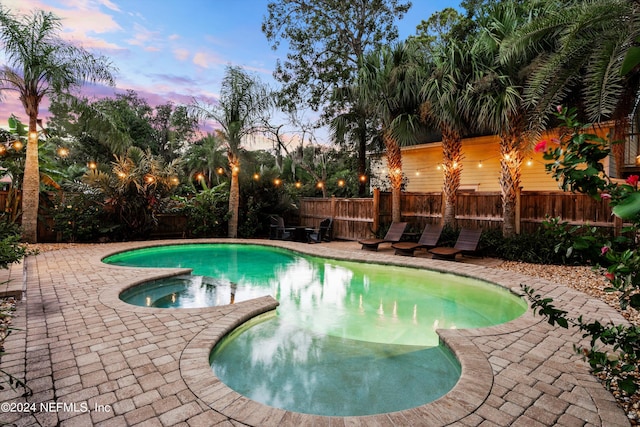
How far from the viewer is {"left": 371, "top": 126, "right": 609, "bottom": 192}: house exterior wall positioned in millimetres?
12641

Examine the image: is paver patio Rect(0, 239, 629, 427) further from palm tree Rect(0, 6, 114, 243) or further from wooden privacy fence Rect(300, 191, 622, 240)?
A: palm tree Rect(0, 6, 114, 243)

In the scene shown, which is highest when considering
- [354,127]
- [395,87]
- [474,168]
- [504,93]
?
[395,87]

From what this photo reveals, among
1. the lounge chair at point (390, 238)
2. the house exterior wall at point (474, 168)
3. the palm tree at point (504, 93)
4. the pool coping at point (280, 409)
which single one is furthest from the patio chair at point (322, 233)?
the pool coping at point (280, 409)

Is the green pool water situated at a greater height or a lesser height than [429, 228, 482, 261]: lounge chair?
lesser

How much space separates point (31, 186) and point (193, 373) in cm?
1116

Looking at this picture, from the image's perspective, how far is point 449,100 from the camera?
9.80 meters

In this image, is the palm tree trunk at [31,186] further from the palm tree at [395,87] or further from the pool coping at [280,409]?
the palm tree at [395,87]

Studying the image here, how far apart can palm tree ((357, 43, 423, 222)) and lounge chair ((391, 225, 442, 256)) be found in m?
3.21

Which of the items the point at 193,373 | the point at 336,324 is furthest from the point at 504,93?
the point at 193,373

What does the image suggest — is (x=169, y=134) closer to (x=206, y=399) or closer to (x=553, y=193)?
(x=553, y=193)

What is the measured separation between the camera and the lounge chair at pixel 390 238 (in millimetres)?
11461

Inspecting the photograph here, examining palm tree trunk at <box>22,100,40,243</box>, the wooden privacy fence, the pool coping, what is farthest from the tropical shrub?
the pool coping

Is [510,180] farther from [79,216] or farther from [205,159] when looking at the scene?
[205,159]

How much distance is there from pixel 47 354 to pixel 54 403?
111 centimetres
